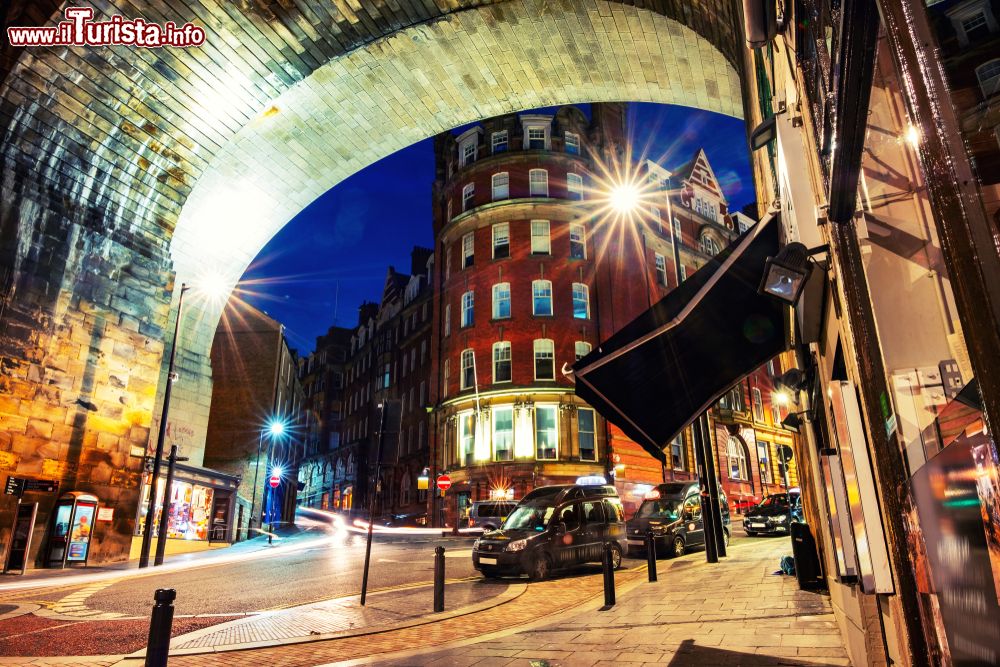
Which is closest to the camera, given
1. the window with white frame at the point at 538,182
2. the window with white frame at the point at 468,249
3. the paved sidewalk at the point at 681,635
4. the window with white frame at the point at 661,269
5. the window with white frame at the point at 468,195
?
the paved sidewalk at the point at 681,635

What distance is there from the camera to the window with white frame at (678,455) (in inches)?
1421

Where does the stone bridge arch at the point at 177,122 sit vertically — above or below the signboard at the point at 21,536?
above

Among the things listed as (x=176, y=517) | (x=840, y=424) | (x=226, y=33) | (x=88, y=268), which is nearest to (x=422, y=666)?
(x=840, y=424)

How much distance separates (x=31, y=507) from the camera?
15516 millimetres

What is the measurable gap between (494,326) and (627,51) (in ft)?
72.0

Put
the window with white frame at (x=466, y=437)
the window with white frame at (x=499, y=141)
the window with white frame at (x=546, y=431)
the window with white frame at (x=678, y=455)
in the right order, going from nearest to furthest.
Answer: the window with white frame at (x=546, y=431) < the window with white frame at (x=466, y=437) < the window with white frame at (x=678, y=455) < the window with white frame at (x=499, y=141)

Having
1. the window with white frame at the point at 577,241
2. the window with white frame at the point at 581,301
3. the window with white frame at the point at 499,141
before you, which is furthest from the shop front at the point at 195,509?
the window with white frame at the point at 499,141

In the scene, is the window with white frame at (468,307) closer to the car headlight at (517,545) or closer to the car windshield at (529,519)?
the car windshield at (529,519)

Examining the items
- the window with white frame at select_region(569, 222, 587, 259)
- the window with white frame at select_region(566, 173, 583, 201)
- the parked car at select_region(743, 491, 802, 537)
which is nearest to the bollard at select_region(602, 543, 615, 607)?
the parked car at select_region(743, 491, 802, 537)

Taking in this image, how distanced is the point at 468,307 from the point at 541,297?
4886 mm

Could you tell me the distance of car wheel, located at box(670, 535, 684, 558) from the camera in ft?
54.9

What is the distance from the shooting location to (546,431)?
3209 centimetres

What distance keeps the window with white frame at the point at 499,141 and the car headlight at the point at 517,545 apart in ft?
97.1

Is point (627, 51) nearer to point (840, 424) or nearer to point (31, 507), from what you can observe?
point (840, 424)
